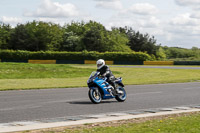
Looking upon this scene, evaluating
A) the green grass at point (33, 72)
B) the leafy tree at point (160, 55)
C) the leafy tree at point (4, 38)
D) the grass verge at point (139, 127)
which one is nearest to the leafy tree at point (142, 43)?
the leafy tree at point (160, 55)

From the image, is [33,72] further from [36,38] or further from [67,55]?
[36,38]

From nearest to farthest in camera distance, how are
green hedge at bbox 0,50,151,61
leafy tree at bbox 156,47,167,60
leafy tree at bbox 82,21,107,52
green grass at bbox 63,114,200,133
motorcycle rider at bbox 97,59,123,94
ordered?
green grass at bbox 63,114,200,133
motorcycle rider at bbox 97,59,123,94
green hedge at bbox 0,50,151,61
leafy tree at bbox 82,21,107,52
leafy tree at bbox 156,47,167,60

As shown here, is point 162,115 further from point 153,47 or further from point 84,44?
point 153,47

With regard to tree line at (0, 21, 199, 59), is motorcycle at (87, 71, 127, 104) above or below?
below

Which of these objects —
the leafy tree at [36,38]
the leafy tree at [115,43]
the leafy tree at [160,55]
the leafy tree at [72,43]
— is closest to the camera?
the leafy tree at [36,38]

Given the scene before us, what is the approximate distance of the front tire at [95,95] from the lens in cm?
1278

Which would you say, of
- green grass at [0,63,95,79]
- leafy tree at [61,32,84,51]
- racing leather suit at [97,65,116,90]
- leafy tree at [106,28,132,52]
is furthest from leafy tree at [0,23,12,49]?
racing leather suit at [97,65,116,90]

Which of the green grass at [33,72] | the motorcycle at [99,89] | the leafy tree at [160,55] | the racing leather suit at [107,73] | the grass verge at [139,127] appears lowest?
the green grass at [33,72]

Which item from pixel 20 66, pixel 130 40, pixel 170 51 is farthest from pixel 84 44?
pixel 170 51

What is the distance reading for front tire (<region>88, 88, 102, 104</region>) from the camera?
41.9 feet

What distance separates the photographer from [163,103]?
13.3 meters

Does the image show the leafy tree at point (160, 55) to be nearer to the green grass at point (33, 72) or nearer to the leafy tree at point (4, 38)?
the leafy tree at point (4, 38)

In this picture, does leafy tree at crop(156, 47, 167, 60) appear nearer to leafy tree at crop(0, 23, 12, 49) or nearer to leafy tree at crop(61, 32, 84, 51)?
leafy tree at crop(61, 32, 84, 51)

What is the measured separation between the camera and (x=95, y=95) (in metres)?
13.0
